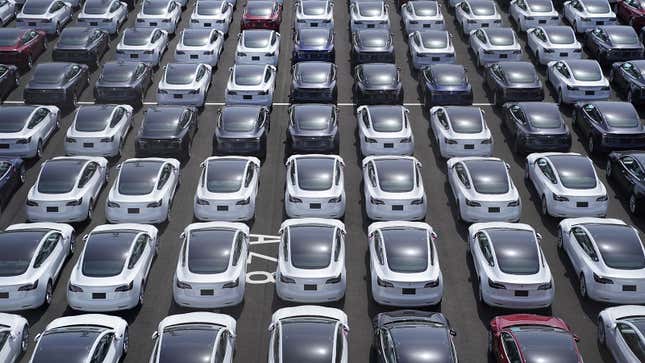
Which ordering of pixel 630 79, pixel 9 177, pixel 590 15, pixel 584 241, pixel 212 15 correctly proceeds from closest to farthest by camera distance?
pixel 584 241, pixel 9 177, pixel 630 79, pixel 590 15, pixel 212 15

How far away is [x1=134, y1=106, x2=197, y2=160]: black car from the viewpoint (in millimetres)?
26312

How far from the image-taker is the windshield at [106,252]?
19.5 m

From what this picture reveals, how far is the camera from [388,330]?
1709 centimetres

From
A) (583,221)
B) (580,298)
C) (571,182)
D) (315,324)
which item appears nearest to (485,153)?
(571,182)

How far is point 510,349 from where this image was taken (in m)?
16.9

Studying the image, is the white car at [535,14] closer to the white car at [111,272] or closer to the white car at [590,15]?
the white car at [590,15]

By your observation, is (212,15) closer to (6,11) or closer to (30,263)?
(6,11)

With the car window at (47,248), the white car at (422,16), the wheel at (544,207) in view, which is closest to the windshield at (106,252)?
the car window at (47,248)

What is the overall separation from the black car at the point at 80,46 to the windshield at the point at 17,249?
582 inches

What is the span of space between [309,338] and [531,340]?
430cm

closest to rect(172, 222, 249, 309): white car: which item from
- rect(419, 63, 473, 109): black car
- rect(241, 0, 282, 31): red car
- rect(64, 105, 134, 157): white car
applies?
rect(64, 105, 134, 157): white car

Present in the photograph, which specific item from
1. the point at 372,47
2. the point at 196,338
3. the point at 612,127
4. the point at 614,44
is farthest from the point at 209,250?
the point at 614,44

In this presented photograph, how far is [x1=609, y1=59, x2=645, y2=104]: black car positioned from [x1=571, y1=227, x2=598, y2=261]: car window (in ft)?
36.0

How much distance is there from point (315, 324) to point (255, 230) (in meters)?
6.64
